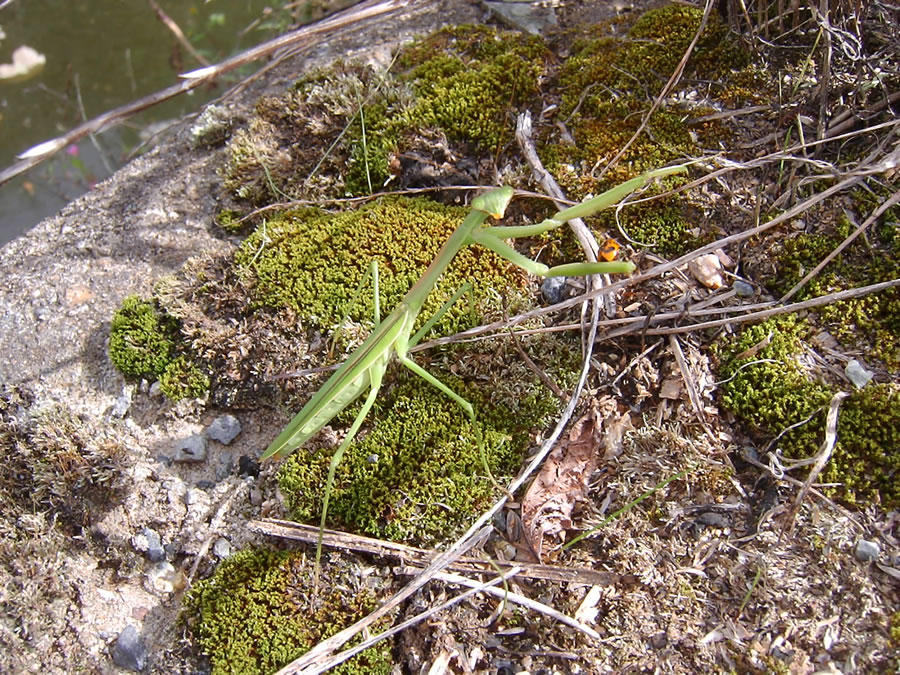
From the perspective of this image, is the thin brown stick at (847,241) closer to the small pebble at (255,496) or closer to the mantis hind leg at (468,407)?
the mantis hind leg at (468,407)

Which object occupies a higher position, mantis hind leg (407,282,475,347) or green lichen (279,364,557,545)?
mantis hind leg (407,282,475,347)

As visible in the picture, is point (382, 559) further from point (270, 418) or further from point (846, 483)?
point (846, 483)

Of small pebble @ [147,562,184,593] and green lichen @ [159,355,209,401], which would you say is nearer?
small pebble @ [147,562,184,593]

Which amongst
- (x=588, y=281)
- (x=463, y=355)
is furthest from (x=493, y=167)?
(x=463, y=355)

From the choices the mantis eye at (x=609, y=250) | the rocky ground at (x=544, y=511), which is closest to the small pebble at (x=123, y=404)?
the rocky ground at (x=544, y=511)

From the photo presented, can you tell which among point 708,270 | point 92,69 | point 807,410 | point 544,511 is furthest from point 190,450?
point 92,69

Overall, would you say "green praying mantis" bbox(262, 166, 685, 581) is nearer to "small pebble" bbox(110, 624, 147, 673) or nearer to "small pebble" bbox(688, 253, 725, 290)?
"small pebble" bbox(688, 253, 725, 290)

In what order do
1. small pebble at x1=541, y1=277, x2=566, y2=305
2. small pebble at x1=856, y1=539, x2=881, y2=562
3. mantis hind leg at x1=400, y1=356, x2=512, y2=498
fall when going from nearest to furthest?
small pebble at x1=856, y1=539, x2=881, y2=562 < mantis hind leg at x1=400, y1=356, x2=512, y2=498 < small pebble at x1=541, y1=277, x2=566, y2=305

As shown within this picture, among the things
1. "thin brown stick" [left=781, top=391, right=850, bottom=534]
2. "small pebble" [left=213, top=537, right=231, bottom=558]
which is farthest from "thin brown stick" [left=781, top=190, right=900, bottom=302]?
"small pebble" [left=213, top=537, right=231, bottom=558]
